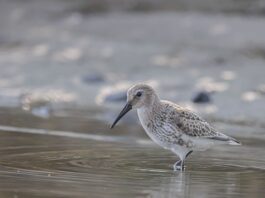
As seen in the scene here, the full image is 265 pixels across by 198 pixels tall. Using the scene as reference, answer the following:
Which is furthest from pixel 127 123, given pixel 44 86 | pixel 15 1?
pixel 15 1

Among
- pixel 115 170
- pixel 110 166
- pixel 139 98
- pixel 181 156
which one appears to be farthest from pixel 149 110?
pixel 115 170

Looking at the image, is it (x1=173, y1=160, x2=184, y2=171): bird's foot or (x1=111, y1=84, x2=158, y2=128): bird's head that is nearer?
(x1=173, y1=160, x2=184, y2=171): bird's foot

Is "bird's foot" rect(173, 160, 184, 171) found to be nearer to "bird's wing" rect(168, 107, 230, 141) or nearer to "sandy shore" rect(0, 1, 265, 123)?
"bird's wing" rect(168, 107, 230, 141)

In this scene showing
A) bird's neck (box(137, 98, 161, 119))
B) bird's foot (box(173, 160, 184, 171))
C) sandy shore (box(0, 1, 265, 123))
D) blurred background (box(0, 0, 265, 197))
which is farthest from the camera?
sandy shore (box(0, 1, 265, 123))

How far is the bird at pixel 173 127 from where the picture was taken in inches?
412

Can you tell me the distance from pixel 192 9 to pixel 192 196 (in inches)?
516

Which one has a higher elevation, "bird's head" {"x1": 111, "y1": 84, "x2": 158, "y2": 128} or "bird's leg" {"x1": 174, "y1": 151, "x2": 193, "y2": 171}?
"bird's head" {"x1": 111, "y1": 84, "x2": 158, "y2": 128}

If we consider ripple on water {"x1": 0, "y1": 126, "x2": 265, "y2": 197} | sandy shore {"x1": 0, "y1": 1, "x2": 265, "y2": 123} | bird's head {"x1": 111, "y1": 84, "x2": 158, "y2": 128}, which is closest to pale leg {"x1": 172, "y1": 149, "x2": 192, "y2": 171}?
ripple on water {"x1": 0, "y1": 126, "x2": 265, "y2": 197}

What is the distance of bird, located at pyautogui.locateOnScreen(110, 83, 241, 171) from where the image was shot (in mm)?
10461

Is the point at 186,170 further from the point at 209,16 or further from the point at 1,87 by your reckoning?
the point at 209,16

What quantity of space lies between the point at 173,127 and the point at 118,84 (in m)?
6.60

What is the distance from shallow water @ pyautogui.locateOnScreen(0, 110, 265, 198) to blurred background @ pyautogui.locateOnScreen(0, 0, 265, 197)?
14 mm

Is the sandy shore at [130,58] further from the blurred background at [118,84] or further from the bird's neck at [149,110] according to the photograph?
the bird's neck at [149,110]

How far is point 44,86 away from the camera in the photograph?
56.7ft
